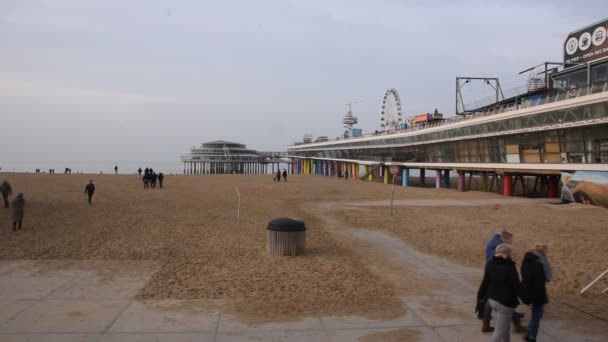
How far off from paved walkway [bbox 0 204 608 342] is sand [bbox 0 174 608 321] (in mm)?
411

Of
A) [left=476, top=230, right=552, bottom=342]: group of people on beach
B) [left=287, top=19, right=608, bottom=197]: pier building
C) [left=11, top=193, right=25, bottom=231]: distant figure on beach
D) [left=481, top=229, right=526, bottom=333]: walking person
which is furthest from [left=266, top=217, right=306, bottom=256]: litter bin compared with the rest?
[left=287, top=19, right=608, bottom=197]: pier building

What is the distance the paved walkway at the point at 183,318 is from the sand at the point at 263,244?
41 cm

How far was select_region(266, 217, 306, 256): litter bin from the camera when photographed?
11734 mm

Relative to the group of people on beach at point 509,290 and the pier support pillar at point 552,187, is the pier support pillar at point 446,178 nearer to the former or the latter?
the pier support pillar at point 552,187

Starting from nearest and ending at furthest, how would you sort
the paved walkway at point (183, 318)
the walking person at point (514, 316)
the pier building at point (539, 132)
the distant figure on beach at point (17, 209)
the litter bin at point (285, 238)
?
1. the paved walkway at point (183, 318)
2. the walking person at point (514, 316)
3. the litter bin at point (285, 238)
4. the distant figure on beach at point (17, 209)
5. the pier building at point (539, 132)

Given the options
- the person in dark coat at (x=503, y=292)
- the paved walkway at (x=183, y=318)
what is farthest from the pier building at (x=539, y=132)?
the person in dark coat at (x=503, y=292)

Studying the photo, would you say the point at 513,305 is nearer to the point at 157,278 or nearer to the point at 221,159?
the point at 157,278

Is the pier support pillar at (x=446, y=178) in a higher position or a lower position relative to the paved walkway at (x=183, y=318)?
higher

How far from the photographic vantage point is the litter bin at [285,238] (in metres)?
11.7

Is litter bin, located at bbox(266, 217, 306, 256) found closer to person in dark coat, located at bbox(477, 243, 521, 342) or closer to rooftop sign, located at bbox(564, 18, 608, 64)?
person in dark coat, located at bbox(477, 243, 521, 342)

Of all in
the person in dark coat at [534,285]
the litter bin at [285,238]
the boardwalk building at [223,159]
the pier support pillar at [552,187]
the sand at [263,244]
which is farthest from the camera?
the boardwalk building at [223,159]

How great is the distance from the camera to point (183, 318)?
6891 millimetres

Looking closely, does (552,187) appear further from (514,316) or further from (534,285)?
(534,285)

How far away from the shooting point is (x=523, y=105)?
3231cm
